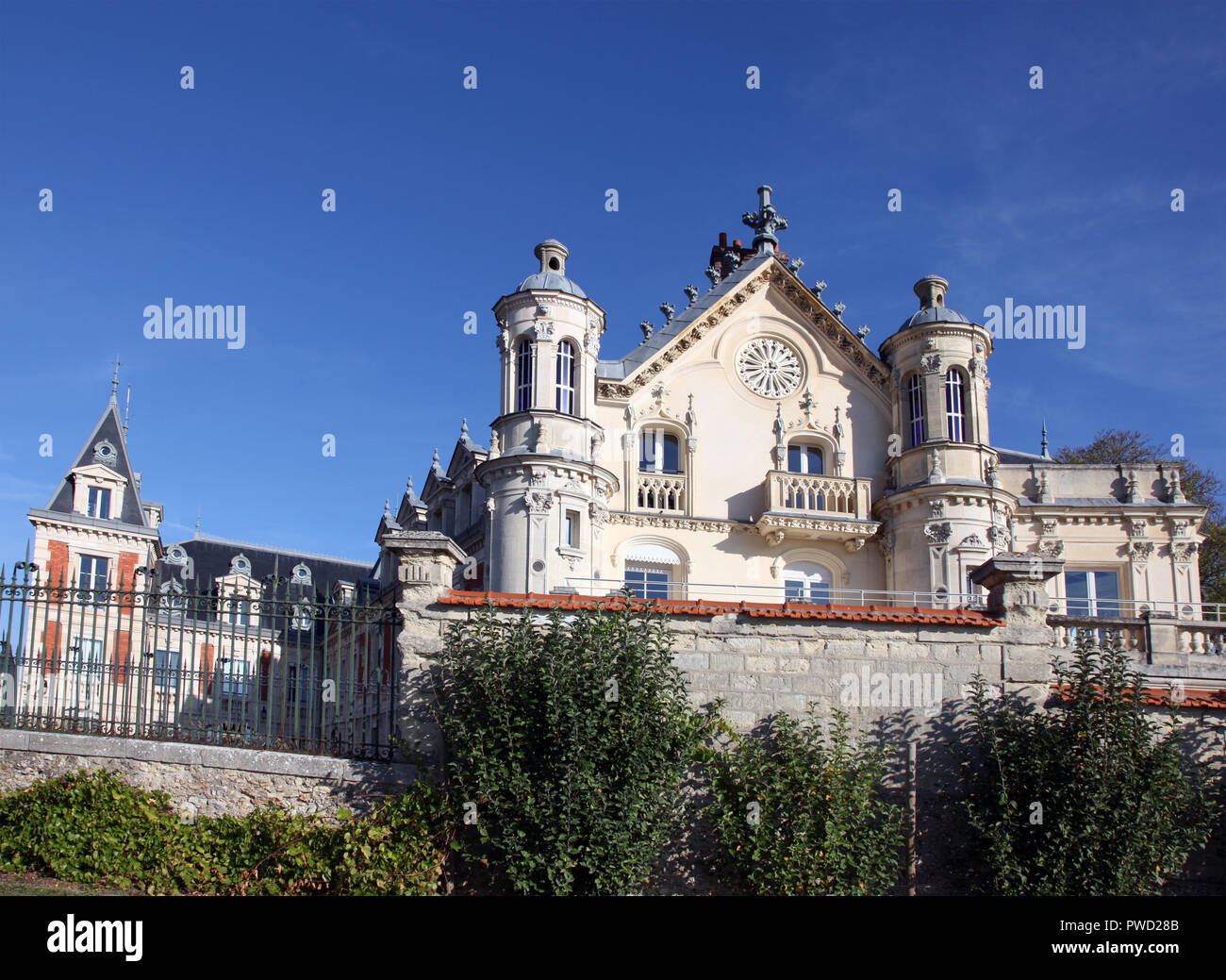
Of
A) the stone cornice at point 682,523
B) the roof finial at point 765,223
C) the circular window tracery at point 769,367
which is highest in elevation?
the roof finial at point 765,223

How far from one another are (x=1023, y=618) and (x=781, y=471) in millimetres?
14857

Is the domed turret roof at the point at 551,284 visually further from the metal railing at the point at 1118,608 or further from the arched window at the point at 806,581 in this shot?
the metal railing at the point at 1118,608

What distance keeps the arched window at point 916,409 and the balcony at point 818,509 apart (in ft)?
6.22

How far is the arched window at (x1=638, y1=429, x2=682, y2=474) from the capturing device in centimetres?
2925

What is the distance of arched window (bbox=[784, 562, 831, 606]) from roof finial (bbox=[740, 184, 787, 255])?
9.66 metres

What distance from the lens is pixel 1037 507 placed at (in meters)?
29.7

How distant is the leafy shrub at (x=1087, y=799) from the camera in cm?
1223

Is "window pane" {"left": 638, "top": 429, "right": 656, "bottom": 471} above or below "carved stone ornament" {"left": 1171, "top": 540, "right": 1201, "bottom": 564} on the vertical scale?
above

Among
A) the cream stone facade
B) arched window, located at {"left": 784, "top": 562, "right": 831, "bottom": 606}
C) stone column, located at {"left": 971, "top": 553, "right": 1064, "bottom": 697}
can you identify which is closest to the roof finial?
the cream stone facade

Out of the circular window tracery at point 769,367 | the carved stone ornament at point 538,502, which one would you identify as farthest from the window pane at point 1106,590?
the carved stone ornament at point 538,502

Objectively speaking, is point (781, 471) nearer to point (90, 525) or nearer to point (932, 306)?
point (932, 306)

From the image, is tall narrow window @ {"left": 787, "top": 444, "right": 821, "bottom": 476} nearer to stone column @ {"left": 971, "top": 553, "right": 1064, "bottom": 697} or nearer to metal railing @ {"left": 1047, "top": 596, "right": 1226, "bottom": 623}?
metal railing @ {"left": 1047, "top": 596, "right": 1226, "bottom": 623}

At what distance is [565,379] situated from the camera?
27.6m
